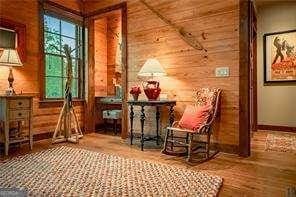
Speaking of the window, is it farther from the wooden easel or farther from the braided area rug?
the braided area rug

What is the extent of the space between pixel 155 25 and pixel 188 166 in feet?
8.06

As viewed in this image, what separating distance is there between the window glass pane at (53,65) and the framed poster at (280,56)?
14.4 ft

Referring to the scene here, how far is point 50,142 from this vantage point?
14.1ft

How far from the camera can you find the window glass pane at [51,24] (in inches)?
180

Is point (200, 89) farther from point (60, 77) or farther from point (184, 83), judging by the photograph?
point (60, 77)

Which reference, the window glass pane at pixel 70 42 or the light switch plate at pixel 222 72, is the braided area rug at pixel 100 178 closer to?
the light switch plate at pixel 222 72

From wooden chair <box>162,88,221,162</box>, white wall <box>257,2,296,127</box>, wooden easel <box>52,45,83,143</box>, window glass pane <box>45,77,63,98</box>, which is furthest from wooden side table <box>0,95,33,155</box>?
white wall <box>257,2,296,127</box>

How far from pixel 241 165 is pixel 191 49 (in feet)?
6.05

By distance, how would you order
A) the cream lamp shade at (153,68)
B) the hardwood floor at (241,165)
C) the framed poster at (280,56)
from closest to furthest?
the hardwood floor at (241,165) → the cream lamp shade at (153,68) → the framed poster at (280,56)

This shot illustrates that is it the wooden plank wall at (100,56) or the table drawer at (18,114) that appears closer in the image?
the table drawer at (18,114)

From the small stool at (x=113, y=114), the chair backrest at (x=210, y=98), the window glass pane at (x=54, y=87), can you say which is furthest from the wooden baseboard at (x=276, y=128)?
the window glass pane at (x=54, y=87)

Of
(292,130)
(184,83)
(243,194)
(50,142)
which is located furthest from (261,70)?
(50,142)

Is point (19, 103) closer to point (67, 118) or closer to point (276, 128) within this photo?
point (67, 118)

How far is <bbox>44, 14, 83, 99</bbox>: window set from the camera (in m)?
4.62
